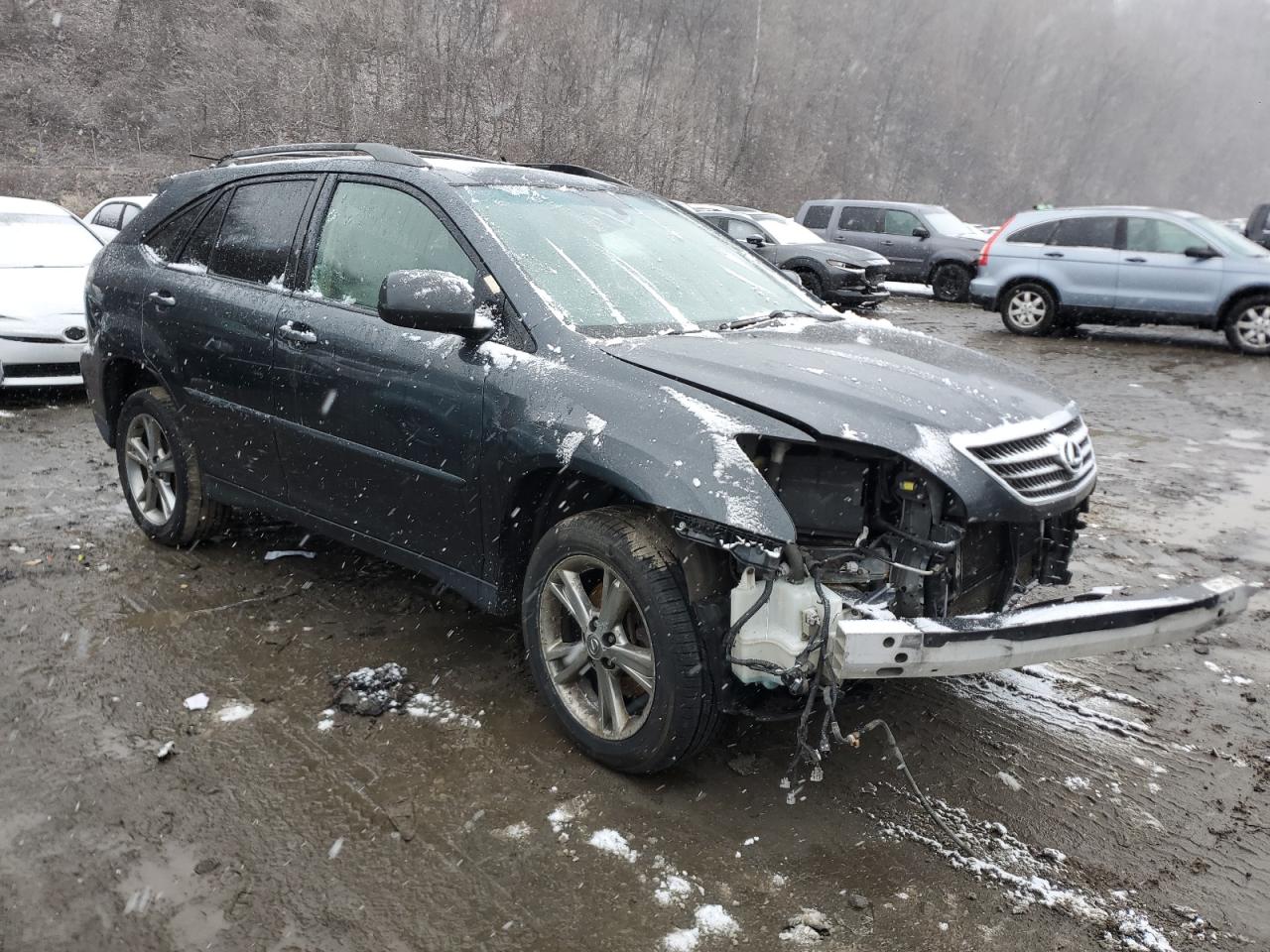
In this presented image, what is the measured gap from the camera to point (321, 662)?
3.61 m

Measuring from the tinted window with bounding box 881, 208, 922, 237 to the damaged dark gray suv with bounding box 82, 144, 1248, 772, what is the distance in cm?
1533

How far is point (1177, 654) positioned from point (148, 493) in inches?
187

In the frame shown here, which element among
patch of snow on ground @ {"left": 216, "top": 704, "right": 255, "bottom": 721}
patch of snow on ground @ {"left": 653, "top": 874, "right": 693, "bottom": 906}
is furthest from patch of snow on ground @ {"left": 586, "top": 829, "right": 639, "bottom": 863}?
patch of snow on ground @ {"left": 216, "top": 704, "right": 255, "bottom": 721}

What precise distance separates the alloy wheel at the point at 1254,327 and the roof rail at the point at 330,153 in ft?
37.1

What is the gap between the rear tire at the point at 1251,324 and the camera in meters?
11.5

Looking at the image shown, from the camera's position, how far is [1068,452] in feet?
9.50

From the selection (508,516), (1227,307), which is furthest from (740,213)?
(508,516)

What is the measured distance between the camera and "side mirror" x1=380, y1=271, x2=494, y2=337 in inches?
114

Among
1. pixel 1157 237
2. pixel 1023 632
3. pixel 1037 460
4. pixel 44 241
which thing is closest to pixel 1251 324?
pixel 1157 237

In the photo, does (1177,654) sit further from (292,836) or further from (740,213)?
(740,213)

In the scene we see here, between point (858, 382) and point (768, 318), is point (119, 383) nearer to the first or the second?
point (768, 318)

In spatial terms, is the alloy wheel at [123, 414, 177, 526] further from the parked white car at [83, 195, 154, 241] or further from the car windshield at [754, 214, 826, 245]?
the car windshield at [754, 214, 826, 245]

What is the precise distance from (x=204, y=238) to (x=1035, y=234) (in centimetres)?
1157

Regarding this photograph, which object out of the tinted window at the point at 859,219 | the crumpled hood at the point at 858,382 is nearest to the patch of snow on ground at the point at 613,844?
the crumpled hood at the point at 858,382
